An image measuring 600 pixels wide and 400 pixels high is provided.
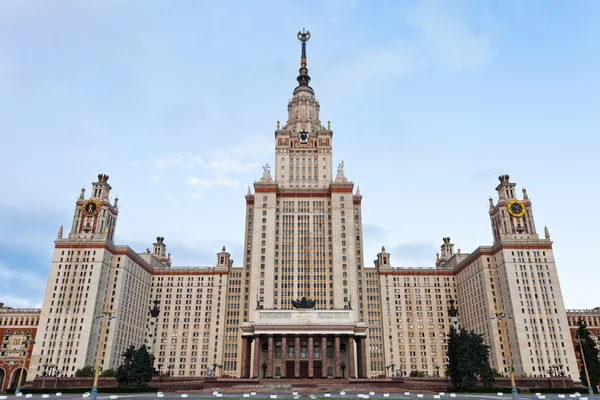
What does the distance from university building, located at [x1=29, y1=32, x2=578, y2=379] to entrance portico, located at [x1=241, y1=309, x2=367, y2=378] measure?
12.2 inches

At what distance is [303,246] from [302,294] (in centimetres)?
1405

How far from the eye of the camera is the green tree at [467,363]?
2830 inches

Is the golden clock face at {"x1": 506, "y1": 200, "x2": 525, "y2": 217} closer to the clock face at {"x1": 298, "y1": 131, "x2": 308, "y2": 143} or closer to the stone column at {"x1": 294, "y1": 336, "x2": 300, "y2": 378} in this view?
the clock face at {"x1": 298, "y1": 131, "x2": 308, "y2": 143}

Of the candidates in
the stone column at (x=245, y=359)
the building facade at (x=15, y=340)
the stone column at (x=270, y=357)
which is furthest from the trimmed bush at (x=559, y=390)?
the building facade at (x=15, y=340)

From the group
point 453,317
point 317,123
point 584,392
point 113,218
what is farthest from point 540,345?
point 113,218

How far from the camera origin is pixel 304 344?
105 metres

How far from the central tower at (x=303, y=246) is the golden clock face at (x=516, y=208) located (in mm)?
41883

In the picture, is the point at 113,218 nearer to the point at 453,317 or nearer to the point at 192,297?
the point at 192,297

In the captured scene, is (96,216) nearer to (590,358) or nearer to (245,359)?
(245,359)

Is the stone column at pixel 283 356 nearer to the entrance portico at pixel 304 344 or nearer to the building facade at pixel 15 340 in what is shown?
the entrance portico at pixel 304 344

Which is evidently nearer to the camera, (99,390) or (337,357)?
(99,390)

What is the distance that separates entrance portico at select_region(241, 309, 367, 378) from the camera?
9975 centimetres

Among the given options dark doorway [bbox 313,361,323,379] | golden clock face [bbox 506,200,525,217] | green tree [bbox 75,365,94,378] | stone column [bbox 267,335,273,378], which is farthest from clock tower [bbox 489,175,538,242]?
green tree [bbox 75,365,94,378]

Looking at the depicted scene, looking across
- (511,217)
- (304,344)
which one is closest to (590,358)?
(511,217)
